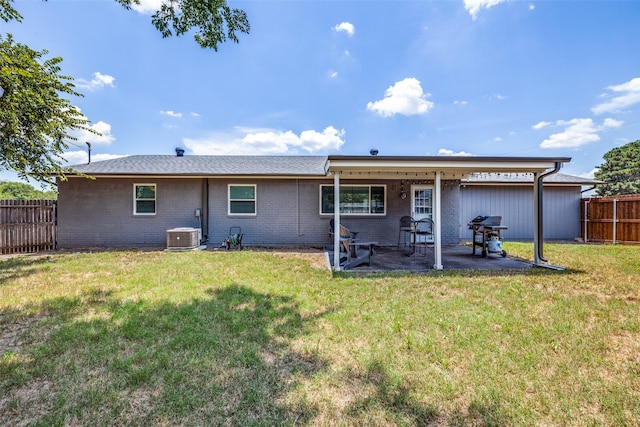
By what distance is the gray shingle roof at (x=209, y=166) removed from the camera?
966 cm

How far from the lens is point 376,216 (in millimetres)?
10242

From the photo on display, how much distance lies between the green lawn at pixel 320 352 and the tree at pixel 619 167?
29.8 meters

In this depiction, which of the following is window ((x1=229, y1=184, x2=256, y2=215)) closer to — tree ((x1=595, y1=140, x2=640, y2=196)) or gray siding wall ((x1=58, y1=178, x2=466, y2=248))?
gray siding wall ((x1=58, y1=178, x2=466, y2=248))

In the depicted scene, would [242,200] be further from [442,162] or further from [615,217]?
[615,217]

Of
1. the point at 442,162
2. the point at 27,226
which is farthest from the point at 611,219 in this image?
the point at 27,226

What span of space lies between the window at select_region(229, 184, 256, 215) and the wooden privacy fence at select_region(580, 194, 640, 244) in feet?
45.0

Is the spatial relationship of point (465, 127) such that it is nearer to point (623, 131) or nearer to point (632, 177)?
point (623, 131)

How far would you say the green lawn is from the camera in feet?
6.44

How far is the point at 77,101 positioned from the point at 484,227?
12.4 m

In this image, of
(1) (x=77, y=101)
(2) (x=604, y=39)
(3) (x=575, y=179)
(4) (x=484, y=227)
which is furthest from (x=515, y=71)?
(1) (x=77, y=101)

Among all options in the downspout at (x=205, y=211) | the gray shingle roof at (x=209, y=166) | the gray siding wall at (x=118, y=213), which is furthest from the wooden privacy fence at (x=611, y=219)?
the gray siding wall at (x=118, y=213)

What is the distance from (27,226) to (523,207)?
18.8 m

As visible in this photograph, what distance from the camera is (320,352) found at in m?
2.75

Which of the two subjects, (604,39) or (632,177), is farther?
(632,177)
